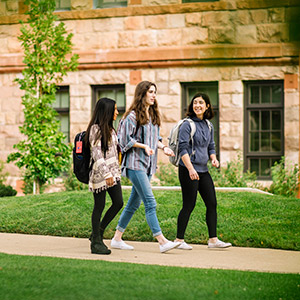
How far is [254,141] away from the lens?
12969 mm

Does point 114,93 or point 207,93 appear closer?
point 207,93

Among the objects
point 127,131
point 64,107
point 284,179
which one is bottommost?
point 284,179

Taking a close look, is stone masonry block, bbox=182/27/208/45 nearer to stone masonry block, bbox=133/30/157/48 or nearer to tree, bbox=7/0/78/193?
stone masonry block, bbox=133/30/157/48

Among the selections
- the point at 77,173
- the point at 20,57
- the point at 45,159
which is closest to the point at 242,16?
the point at 77,173

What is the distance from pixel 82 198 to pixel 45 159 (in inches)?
100.0

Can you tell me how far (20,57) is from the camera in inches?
553

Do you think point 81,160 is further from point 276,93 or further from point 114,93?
point 114,93

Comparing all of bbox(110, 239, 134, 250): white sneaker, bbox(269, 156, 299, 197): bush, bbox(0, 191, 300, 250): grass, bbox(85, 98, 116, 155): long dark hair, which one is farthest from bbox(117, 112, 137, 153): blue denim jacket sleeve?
bbox(269, 156, 299, 197): bush

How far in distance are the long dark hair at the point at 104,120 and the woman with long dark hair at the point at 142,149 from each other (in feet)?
0.71

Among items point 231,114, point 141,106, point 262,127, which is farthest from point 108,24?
point 141,106

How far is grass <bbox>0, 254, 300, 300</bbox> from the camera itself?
3.94 m

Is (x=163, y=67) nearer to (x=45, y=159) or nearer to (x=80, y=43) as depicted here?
(x=80, y=43)

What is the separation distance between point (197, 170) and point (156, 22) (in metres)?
7.33

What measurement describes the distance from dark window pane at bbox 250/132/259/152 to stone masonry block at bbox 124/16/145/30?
11.9 feet
